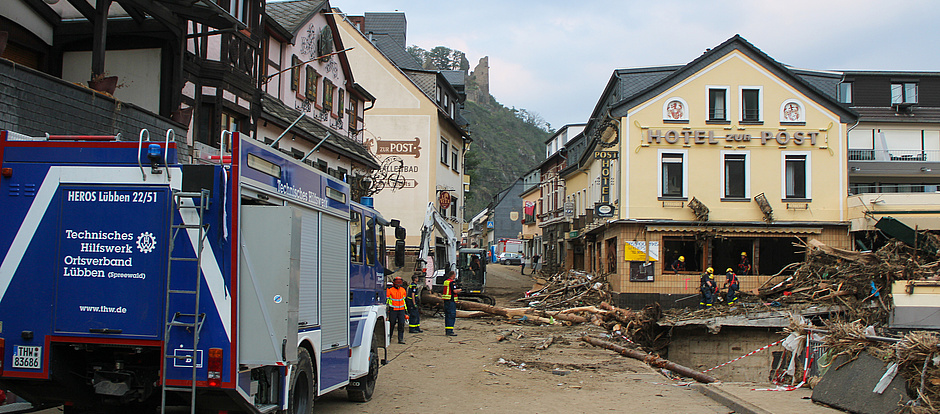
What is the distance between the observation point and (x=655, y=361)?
1758 cm

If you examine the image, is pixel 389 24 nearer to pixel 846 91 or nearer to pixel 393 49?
pixel 393 49

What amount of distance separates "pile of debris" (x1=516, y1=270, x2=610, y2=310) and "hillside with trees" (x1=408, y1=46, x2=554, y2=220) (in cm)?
5937

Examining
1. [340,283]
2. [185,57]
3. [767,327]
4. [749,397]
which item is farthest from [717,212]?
[340,283]

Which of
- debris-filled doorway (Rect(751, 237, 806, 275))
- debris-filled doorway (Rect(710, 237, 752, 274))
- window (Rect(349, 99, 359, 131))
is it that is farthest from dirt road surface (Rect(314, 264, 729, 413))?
debris-filled doorway (Rect(751, 237, 806, 275))

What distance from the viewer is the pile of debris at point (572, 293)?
3014cm

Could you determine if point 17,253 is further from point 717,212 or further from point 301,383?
point 717,212

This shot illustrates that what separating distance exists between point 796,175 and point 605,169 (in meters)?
7.18

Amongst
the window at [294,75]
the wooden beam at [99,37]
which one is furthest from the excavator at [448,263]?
the wooden beam at [99,37]

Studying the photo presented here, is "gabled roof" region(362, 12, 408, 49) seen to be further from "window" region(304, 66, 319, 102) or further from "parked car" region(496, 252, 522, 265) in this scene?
"parked car" region(496, 252, 522, 265)

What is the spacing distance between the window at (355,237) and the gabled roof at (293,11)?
1282 centimetres

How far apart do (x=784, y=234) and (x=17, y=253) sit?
88.2 feet

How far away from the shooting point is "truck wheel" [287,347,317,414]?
7503 mm

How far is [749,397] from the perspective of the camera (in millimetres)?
10820

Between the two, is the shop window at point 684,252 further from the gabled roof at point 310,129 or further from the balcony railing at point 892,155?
the balcony railing at point 892,155
